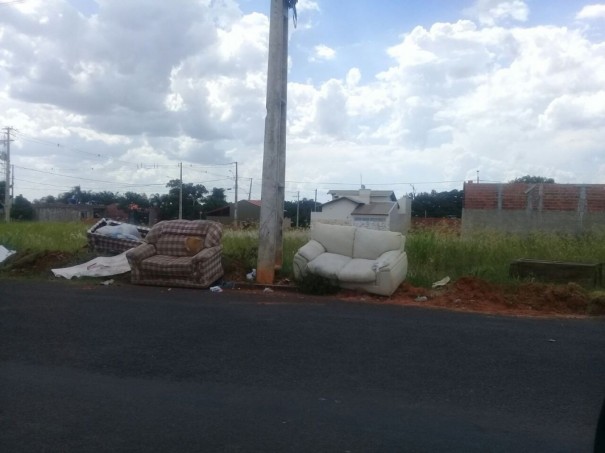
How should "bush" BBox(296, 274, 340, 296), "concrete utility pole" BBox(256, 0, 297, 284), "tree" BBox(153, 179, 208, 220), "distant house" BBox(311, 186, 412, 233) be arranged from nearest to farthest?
1. "bush" BBox(296, 274, 340, 296)
2. "concrete utility pole" BBox(256, 0, 297, 284)
3. "distant house" BBox(311, 186, 412, 233)
4. "tree" BBox(153, 179, 208, 220)

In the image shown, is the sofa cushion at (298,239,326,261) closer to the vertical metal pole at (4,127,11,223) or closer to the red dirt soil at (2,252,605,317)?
the red dirt soil at (2,252,605,317)

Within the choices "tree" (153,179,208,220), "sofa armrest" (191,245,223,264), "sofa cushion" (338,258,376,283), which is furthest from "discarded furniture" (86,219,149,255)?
"tree" (153,179,208,220)

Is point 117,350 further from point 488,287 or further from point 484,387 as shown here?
point 488,287

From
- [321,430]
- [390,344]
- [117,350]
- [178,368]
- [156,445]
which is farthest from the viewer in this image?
[390,344]

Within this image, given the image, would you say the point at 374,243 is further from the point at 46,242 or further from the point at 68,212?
the point at 68,212

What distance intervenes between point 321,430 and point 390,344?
268 cm

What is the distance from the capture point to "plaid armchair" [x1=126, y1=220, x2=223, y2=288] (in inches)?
450

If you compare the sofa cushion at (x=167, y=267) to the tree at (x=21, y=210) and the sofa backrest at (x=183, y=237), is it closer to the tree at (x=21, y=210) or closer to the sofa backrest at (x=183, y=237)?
the sofa backrest at (x=183, y=237)

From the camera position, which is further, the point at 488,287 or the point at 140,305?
the point at 488,287

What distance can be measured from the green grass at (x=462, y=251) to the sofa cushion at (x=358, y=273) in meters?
1.28

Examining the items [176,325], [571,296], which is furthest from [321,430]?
[571,296]

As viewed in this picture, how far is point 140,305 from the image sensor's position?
912cm

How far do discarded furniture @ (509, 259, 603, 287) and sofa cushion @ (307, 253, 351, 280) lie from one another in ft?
10.1

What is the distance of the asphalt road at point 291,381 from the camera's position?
4.11 m
